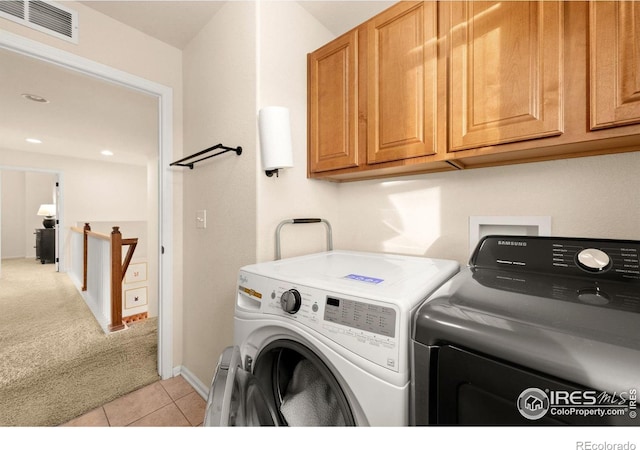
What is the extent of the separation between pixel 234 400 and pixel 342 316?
370 mm

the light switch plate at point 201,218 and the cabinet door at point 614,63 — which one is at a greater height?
the cabinet door at point 614,63

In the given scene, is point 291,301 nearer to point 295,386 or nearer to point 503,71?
point 295,386

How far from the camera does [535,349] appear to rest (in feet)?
1.69

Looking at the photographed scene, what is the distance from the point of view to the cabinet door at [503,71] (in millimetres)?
881

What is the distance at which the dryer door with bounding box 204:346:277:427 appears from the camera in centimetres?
66

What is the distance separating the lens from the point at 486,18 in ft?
3.27

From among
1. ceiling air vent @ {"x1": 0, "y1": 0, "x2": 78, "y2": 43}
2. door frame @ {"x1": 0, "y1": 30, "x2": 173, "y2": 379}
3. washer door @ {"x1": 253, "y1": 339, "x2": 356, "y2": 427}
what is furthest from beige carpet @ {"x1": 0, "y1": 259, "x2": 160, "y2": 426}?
ceiling air vent @ {"x1": 0, "y1": 0, "x2": 78, "y2": 43}

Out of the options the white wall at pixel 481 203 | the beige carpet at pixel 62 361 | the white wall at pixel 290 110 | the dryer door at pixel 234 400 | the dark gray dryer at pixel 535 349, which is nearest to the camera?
the dark gray dryer at pixel 535 349

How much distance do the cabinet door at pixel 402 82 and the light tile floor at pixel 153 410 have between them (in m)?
1.82

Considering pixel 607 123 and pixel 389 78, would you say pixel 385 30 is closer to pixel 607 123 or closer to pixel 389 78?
pixel 389 78

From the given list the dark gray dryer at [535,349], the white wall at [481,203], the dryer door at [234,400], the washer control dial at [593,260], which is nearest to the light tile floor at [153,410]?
the dryer door at [234,400]

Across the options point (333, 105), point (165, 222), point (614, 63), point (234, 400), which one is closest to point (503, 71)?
point (614, 63)

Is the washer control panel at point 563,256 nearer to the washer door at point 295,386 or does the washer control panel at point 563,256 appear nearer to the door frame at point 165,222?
the washer door at point 295,386

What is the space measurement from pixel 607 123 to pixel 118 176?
8.13 metres
